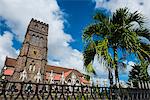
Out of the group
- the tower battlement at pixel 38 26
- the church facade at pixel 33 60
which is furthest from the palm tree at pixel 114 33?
the tower battlement at pixel 38 26

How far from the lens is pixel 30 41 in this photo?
40.6 meters

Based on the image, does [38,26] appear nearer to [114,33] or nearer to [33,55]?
[33,55]

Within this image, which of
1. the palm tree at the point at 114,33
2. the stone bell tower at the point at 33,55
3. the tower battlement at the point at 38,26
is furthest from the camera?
the tower battlement at the point at 38,26

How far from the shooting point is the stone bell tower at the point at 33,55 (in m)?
36.8

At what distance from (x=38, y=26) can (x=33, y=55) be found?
8451 mm

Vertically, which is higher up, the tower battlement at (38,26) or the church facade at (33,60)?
the tower battlement at (38,26)

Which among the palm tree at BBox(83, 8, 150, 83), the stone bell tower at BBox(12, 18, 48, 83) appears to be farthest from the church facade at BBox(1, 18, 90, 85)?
the palm tree at BBox(83, 8, 150, 83)

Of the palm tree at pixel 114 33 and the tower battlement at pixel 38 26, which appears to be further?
the tower battlement at pixel 38 26

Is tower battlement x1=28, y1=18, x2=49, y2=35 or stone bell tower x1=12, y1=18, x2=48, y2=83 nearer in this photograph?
stone bell tower x1=12, y1=18, x2=48, y2=83

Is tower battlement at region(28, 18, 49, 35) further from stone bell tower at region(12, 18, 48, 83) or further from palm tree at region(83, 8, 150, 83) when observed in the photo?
palm tree at region(83, 8, 150, 83)

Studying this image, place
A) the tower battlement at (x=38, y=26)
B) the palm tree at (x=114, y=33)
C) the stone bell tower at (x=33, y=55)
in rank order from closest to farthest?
the palm tree at (x=114, y=33) → the stone bell tower at (x=33, y=55) → the tower battlement at (x=38, y=26)

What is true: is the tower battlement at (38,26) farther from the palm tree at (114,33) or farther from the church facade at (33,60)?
the palm tree at (114,33)

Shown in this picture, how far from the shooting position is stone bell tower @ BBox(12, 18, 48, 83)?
36.8 metres

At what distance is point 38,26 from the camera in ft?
142
